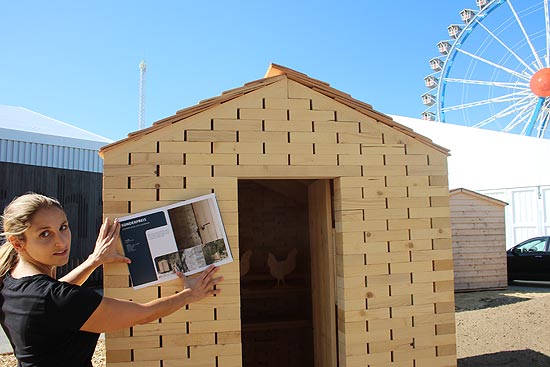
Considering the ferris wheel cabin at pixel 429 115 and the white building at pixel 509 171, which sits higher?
the ferris wheel cabin at pixel 429 115

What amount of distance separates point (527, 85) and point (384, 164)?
25896 mm

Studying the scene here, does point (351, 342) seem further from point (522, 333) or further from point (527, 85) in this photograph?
point (527, 85)

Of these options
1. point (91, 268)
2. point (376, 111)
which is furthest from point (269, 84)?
point (91, 268)

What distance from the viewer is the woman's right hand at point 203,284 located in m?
2.87

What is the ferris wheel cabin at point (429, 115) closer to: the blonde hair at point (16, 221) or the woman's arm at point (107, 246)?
the woman's arm at point (107, 246)

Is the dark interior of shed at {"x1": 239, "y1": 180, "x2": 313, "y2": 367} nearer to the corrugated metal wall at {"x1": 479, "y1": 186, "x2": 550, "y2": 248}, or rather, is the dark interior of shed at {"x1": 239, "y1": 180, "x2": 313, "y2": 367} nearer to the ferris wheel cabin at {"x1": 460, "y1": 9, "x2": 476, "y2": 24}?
the corrugated metal wall at {"x1": 479, "y1": 186, "x2": 550, "y2": 248}

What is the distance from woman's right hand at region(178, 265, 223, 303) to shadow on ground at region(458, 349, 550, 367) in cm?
418

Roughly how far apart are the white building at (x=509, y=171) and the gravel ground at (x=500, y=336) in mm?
7014

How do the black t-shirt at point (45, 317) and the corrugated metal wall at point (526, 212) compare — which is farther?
the corrugated metal wall at point (526, 212)

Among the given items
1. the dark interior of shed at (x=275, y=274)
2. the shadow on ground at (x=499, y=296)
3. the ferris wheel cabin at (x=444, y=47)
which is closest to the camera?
the dark interior of shed at (x=275, y=274)

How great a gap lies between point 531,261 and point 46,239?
14533mm

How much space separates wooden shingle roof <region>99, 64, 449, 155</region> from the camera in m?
3.70

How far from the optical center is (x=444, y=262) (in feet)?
13.5

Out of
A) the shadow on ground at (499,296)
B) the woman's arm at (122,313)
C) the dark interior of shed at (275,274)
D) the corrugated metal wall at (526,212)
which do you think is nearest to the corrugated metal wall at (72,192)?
the dark interior of shed at (275,274)
